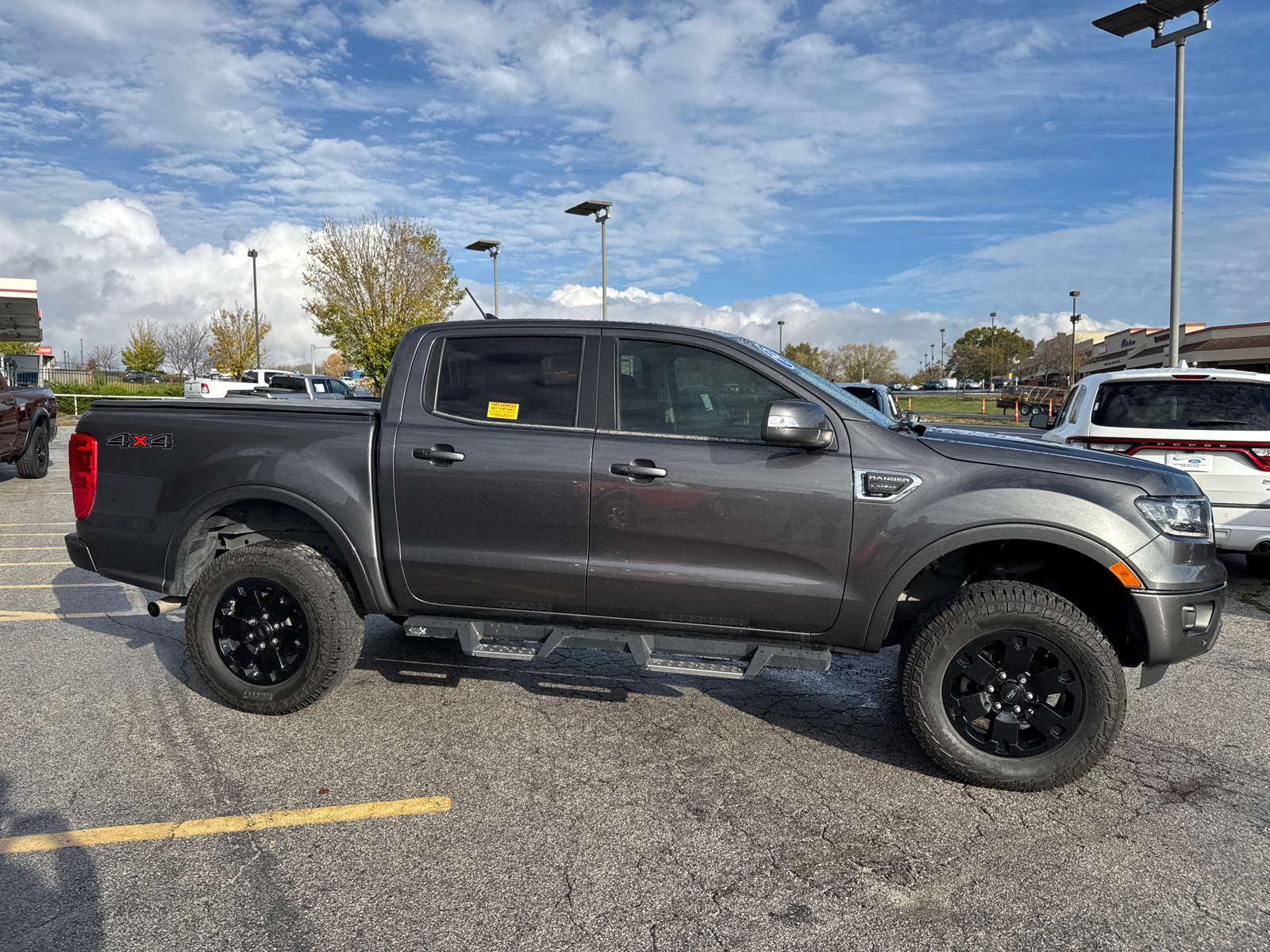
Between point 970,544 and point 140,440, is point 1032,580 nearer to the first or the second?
point 970,544

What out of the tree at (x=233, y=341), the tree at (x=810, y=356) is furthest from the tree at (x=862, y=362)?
the tree at (x=233, y=341)

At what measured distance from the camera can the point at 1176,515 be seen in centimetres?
369

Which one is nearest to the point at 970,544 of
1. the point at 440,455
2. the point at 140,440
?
the point at 440,455

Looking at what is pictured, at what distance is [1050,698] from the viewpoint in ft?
12.5

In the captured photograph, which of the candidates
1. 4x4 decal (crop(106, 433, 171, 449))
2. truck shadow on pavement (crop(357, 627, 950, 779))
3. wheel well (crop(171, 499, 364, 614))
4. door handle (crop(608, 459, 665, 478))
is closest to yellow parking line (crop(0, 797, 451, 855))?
wheel well (crop(171, 499, 364, 614))

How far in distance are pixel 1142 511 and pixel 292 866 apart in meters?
3.53

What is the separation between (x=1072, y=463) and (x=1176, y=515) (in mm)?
461

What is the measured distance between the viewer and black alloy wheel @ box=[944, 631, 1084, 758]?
368 cm

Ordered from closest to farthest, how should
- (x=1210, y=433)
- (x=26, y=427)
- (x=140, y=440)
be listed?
(x=140, y=440), (x=1210, y=433), (x=26, y=427)

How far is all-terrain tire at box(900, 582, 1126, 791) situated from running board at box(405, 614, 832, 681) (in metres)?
0.45

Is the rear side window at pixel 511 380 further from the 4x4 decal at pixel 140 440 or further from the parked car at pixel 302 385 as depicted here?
the parked car at pixel 302 385

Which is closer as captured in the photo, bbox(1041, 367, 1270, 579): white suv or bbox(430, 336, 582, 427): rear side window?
bbox(430, 336, 582, 427): rear side window

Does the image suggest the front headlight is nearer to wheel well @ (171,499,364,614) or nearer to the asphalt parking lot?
the asphalt parking lot

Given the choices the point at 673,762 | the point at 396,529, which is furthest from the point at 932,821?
the point at 396,529
